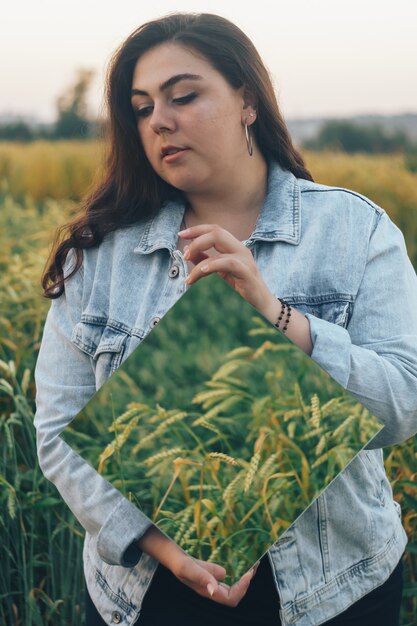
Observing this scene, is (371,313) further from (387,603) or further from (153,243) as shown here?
(387,603)

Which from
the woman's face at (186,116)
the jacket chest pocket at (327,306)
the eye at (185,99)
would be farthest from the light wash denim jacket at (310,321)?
the eye at (185,99)

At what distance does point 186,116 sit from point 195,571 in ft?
2.64

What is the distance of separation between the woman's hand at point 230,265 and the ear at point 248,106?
40 cm

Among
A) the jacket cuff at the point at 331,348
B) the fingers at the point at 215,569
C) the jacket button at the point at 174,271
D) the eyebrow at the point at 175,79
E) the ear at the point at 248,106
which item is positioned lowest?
the fingers at the point at 215,569

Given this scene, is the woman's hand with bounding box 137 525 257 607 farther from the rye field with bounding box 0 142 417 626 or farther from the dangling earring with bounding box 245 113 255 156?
the dangling earring with bounding box 245 113 255 156

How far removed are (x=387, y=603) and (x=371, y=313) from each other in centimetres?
58

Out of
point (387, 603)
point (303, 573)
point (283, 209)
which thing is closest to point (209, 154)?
point (283, 209)

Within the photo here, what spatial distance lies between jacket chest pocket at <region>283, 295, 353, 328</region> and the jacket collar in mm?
117

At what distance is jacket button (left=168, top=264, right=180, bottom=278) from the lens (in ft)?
5.20

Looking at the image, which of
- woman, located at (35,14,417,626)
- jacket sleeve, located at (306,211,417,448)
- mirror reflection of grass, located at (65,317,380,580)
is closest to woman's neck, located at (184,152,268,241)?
woman, located at (35,14,417,626)

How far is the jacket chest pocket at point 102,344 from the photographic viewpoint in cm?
156

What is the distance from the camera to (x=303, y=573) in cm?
148

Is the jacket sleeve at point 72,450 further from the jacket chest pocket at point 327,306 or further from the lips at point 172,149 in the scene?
the jacket chest pocket at point 327,306

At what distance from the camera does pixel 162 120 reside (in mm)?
1524
